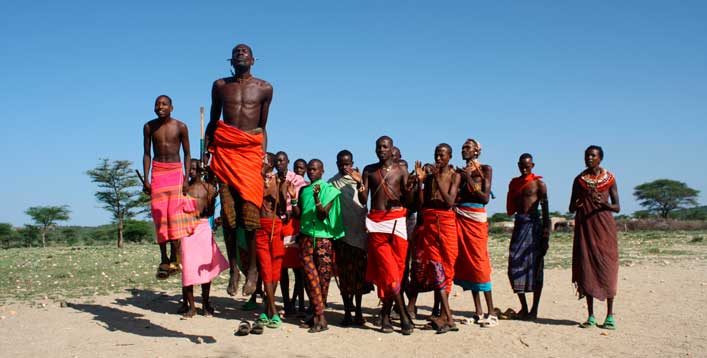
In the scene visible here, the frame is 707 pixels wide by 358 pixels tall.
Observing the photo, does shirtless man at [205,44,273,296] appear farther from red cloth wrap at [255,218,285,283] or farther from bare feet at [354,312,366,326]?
bare feet at [354,312,366,326]

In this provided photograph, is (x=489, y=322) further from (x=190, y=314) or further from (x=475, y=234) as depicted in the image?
(x=190, y=314)

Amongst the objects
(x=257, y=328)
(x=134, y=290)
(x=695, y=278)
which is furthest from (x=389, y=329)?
(x=695, y=278)

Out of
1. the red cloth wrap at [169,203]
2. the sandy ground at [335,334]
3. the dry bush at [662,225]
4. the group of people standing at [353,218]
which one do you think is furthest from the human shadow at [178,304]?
the dry bush at [662,225]

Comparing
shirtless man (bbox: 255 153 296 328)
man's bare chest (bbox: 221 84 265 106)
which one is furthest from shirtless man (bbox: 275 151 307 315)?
man's bare chest (bbox: 221 84 265 106)

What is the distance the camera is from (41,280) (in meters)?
12.2

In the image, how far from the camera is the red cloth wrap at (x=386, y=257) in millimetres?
6898

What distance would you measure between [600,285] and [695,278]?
560cm

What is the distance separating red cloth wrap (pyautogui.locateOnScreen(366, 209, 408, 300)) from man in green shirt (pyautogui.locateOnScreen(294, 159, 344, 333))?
515mm

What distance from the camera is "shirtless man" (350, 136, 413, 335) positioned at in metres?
6.92

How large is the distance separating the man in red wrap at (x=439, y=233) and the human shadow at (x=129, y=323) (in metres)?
2.63

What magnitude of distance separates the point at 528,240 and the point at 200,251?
→ 448 centimetres

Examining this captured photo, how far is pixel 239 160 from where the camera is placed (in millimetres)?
6297

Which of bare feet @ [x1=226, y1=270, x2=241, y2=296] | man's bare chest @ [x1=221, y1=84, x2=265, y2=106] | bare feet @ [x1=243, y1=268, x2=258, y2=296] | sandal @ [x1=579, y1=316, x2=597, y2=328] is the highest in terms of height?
man's bare chest @ [x1=221, y1=84, x2=265, y2=106]

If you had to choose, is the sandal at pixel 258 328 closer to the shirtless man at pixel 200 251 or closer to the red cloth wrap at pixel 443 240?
the shirtless man at pixel 200 251
